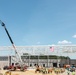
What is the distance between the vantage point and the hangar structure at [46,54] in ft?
249

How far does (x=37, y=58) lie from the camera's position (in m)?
80.4

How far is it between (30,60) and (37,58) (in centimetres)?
263

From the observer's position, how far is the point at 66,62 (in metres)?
80.1

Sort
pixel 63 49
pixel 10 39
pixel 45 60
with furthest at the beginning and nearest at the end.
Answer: pixel 45 60 → pixel 63 49 → pixel 10 39

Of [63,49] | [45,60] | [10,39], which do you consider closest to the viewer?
[10,39]

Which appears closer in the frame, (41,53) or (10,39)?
(10,39)

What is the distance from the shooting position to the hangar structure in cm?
7581

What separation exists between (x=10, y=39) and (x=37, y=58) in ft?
72.9

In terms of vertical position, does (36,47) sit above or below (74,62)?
above

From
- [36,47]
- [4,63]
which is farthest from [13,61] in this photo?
[36,47]

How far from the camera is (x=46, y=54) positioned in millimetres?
77000

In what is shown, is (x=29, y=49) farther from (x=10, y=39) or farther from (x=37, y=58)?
(x=10, y=39)

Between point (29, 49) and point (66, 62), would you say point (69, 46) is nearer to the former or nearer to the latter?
point (66, 62)

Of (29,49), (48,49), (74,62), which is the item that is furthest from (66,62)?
(29,49)
